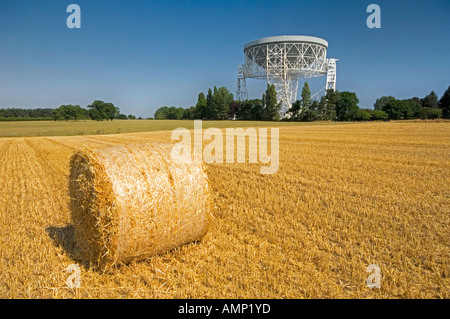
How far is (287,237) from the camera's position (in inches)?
199

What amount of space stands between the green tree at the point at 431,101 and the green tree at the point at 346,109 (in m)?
35.3

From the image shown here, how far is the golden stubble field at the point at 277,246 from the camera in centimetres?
363

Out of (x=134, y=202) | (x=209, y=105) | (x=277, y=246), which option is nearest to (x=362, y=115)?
(x=209, y=105)

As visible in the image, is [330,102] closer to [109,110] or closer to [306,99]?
[306,99]

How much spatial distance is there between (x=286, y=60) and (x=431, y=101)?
206 feet

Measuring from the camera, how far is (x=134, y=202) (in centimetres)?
416

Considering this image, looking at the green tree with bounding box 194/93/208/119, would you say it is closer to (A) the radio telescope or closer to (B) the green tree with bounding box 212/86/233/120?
(B) the green tree with bounding box 212/86/233/120

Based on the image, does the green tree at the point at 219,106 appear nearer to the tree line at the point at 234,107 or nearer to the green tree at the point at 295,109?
the tree line at the point at 234,107

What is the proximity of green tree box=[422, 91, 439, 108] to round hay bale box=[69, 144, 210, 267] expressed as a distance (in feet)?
346

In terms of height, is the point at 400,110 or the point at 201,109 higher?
the point at 201,109

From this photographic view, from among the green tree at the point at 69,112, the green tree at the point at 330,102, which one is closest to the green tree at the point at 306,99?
the green tree at the point at 330,102

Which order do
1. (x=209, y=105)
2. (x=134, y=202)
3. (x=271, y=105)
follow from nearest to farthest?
(x=134, y=202) < (x=271, y=105) < (x=209, y=105)

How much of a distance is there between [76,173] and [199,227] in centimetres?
221
